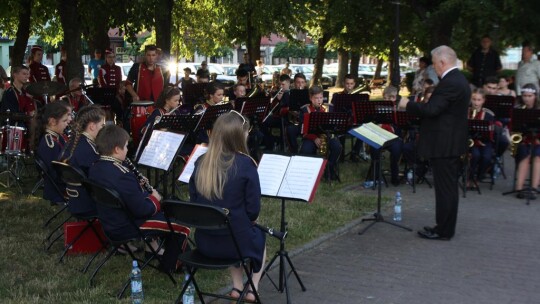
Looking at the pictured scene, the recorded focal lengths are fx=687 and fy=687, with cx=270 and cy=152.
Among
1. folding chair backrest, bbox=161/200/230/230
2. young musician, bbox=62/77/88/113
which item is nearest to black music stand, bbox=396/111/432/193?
young musician, bbox=62/77/88/113

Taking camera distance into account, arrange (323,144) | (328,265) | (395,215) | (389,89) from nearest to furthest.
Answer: (328,265) → (395,215) → (323,144) → (389,89)

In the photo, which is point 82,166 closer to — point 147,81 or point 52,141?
point 52,141

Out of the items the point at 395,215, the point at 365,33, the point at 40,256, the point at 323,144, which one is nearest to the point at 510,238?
the point at 395,215

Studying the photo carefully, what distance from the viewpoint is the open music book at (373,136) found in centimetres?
781

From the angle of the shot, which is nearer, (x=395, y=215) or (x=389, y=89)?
(x=395, y=215)

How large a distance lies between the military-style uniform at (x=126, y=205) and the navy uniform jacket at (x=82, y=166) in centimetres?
59

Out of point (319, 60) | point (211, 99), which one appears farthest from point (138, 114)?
point (319, 60)

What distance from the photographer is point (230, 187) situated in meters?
5.08

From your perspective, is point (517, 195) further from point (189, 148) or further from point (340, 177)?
point (189, 148)

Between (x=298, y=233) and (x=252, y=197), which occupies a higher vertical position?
(x=252, y=197)

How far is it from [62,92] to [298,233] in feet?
21.1

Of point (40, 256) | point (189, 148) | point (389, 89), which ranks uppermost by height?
point (389, 89)

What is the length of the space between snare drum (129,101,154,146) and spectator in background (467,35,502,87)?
269 inches

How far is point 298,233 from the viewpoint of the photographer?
7840 mm
